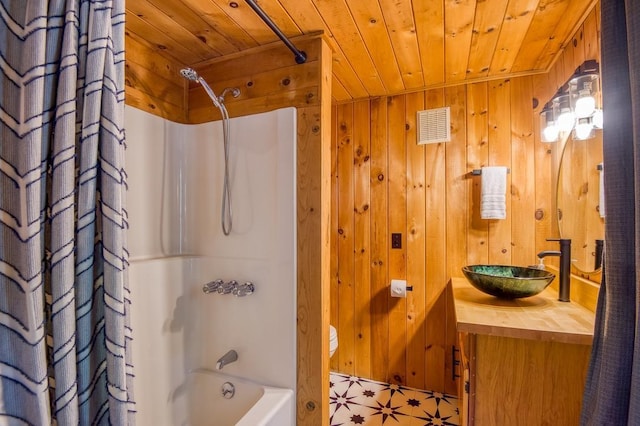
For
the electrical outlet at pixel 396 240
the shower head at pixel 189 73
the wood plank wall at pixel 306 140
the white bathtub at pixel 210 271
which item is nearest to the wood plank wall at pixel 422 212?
the electrical outlet at pixel 396 240

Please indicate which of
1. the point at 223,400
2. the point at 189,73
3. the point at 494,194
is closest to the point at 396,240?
the point at 494,194

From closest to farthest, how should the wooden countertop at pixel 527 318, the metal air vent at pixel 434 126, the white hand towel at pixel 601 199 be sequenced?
the wooden countertop at pixel 527 318 < the white hand towel at pixel 601 199 < the metal air vent at pixel 434 126

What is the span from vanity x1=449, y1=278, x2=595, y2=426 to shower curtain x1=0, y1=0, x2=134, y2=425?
1195 millimetres

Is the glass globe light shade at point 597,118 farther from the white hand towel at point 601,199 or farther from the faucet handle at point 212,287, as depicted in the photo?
the faucet handle at point 212,287

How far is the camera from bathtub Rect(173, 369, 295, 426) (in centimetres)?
142

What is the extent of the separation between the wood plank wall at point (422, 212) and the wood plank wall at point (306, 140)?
883 mm

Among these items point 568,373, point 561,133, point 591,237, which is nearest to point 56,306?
point 568,373

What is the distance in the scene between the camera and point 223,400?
1.59m

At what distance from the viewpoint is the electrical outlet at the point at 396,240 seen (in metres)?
2.30

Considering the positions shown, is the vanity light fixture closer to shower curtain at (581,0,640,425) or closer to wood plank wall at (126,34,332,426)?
shower curtain at (581,0,640,425)

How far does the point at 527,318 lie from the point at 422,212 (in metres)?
1.13

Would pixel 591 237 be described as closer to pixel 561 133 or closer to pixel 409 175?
pixel 561 133

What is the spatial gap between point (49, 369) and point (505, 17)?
217cm

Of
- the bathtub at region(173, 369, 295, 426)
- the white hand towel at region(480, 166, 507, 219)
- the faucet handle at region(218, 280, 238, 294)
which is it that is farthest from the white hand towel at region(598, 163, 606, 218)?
the faucet handle at region(218, 280, 238, 294)
